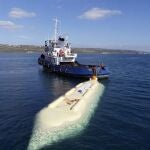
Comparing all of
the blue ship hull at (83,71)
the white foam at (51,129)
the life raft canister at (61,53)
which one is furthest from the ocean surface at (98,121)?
the life raft canister at (61,53)

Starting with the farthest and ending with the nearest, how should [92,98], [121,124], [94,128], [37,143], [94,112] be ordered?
[92,98]
[94,112]
[121,124]
[94,128]
[37,143]

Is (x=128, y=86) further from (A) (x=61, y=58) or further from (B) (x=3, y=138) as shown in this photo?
(B) (x=3, y=138)

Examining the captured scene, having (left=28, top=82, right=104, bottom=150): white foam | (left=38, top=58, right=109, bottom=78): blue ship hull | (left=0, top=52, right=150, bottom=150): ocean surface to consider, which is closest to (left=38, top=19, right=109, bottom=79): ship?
(left=38, top=58, right=109, bottom=78): blue ship hull

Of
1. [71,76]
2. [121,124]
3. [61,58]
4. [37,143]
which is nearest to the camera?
[37,143]

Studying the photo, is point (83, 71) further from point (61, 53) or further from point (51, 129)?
point (51, 129)

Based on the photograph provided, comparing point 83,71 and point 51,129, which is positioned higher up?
point 83,71

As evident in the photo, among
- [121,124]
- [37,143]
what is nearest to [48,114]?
[37,143]

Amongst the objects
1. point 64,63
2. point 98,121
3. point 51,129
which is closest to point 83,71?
point 64,63

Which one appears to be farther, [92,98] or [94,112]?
[92,98]
